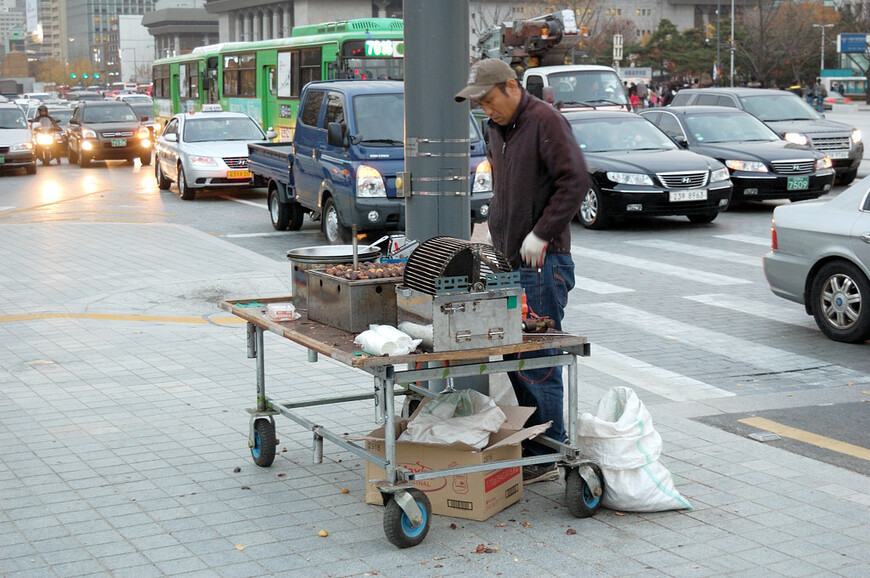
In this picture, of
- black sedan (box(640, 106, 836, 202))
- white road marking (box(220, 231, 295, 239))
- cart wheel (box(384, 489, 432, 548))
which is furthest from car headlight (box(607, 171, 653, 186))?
cart wheel (box(384, 489, 432, 548))

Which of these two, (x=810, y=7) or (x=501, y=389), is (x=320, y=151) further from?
(x=810, y=7)

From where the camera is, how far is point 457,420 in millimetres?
5414

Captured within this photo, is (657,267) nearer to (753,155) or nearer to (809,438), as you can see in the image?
(753,155)

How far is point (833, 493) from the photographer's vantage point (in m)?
5.62

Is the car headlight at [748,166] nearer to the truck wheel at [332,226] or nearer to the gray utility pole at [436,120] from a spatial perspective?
the truck wheel at [332,226]

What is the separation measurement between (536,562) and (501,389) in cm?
131

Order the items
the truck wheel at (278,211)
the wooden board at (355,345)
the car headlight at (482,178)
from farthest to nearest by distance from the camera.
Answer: the truck wheel at (278,211)
the car headlight at (482,178)
the wooden board at (355,345)

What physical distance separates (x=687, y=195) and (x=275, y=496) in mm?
11750

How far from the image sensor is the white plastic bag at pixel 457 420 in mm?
5270

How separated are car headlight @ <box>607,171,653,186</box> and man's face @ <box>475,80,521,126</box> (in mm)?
10915

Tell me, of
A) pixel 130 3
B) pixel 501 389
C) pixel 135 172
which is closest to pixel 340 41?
pixel 135 172

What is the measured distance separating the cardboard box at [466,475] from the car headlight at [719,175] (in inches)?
467

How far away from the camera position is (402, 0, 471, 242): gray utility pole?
644 cm

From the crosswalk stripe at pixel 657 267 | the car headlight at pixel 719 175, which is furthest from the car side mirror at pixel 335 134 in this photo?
the car headlight at pixel 719 175
